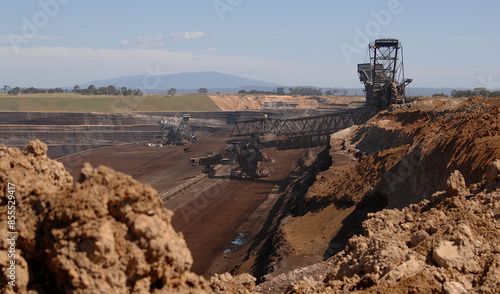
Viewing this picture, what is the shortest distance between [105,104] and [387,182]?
369ft

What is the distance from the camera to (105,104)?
12531 cm

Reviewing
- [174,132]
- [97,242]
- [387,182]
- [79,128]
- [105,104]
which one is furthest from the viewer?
[105,104]

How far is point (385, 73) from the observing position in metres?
51.2

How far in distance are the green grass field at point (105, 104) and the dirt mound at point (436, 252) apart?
113175 mm

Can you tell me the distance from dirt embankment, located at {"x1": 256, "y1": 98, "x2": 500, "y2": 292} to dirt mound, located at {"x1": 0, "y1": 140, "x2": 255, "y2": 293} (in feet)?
32.7

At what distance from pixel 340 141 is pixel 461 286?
132ft

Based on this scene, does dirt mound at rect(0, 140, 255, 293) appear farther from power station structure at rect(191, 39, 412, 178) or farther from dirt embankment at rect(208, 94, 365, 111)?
dirt embankment at rect(208, 94, 365, 111)

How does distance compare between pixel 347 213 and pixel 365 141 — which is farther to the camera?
pixel 365 141

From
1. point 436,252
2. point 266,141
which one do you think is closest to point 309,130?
point 266,141

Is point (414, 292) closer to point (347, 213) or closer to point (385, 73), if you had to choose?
point (347, 213)

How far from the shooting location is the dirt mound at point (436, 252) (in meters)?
8.66

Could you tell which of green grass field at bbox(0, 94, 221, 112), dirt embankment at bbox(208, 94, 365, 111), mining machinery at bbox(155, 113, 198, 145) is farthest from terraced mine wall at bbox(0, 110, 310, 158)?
dirt embankment at bbox(208, 94, 365, 111)

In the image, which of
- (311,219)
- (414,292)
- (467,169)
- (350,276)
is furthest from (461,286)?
(311,219)

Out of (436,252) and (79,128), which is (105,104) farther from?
(436,252)
